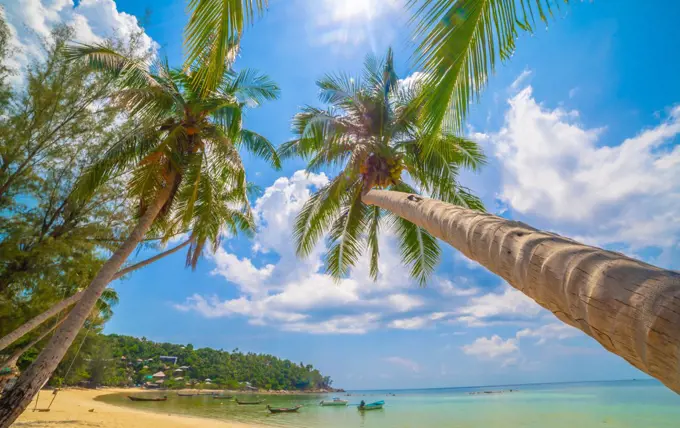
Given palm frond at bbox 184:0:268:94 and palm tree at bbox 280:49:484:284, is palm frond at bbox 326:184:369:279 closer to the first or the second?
palm tree at bbox 280:49:484:284

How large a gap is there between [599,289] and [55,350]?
8313 mm

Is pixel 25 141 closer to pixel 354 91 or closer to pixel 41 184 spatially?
pixel 41 184

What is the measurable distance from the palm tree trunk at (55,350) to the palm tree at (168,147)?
1.0 inches

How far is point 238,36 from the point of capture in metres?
3.09

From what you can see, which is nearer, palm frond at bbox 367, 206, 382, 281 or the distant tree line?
palm frond at bbox 367, 206, 382, 281

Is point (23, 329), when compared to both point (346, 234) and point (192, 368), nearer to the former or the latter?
point (346, 234)

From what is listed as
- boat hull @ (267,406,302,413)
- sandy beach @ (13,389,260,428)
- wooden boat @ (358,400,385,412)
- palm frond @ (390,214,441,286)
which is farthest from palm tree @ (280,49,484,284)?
wooden boat @ (358,400,385,412)

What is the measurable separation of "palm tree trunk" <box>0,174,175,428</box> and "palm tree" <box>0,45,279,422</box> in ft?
0.08

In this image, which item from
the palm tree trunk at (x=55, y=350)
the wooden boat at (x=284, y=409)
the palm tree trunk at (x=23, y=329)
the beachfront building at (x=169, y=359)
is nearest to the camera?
the palm tree trunk at (x=55, y=350)

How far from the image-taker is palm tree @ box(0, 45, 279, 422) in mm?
8094

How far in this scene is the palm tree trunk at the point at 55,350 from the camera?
5.75 metres

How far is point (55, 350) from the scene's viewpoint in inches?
251

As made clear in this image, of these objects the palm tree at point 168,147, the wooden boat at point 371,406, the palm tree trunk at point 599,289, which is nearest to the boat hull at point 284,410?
the wooden boat at point 371,406

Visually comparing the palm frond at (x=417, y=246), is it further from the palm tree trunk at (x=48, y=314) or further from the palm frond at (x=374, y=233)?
the palm tree trunk at (x=48, y=314)
